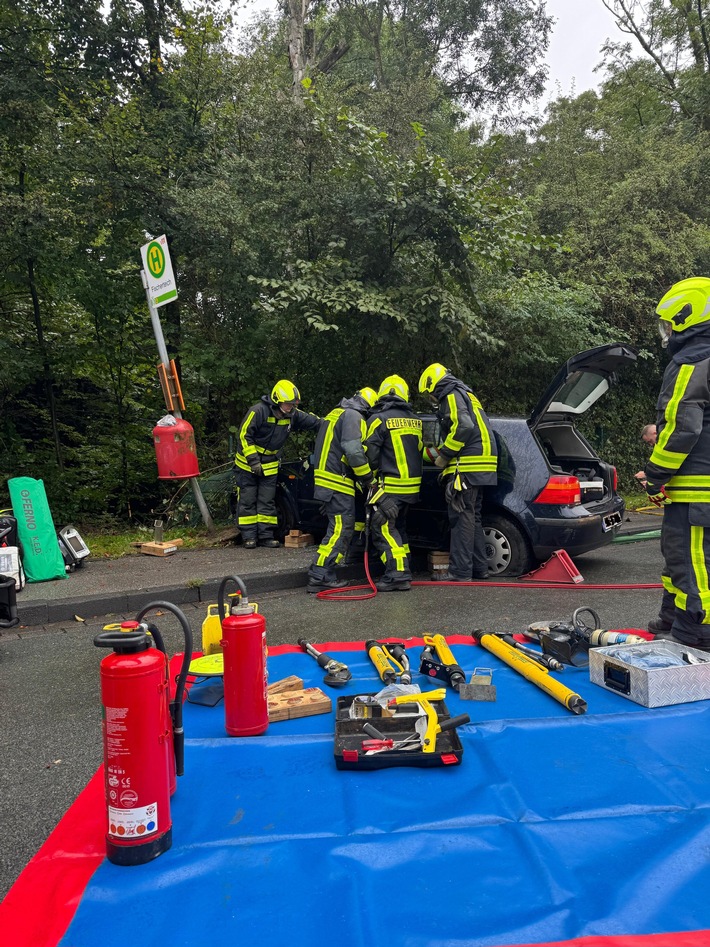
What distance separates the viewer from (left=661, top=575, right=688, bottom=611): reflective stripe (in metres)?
4.23

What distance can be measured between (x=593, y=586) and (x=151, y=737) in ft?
17.3

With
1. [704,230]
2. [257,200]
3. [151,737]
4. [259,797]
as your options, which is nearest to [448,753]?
[259,797]

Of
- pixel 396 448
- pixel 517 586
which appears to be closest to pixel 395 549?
pixel 396 448

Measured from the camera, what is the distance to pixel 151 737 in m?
2.29

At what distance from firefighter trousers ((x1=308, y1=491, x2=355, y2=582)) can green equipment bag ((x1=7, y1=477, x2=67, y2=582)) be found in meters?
2.86

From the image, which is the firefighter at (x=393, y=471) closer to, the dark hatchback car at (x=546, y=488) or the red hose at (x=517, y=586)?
the red hose at (x=517, y=586)

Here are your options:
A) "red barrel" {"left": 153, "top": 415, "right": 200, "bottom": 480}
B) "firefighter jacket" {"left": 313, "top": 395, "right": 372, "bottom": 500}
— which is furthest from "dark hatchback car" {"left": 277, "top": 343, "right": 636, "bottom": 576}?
"red barrel" {"left": 153, "top": 415, "right": 200, "bottom": 480}

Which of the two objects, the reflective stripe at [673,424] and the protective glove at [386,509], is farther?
the protective glove at [386,509]

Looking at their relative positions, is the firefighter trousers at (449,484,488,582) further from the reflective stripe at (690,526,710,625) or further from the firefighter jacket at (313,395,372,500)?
the reflective stripe at (690,526,710,625)

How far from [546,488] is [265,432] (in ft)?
11.8

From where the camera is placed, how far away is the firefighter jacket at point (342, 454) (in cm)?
674

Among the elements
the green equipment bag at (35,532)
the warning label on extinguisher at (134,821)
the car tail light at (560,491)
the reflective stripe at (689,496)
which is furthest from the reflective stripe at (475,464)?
the warning label on extinguisher at (134,821)

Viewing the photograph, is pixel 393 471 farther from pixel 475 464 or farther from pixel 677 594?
pixel 677 594

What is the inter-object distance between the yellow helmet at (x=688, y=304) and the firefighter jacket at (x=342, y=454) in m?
3.21
